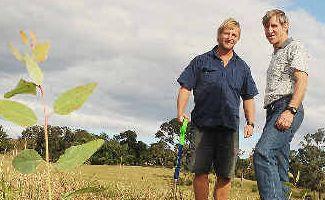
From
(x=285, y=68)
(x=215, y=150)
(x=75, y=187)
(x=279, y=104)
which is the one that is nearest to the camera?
(x=279, y=104)

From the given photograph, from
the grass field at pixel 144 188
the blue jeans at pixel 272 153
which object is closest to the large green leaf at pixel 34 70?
the grass field at pixel 144 188

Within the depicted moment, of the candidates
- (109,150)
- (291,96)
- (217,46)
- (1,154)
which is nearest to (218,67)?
(217,46)

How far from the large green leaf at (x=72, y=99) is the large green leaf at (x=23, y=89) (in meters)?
0.06

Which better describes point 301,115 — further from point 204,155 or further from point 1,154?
A: point 1,154

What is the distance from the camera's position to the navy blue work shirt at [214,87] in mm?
5039

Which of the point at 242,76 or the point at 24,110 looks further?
the point at 242,76

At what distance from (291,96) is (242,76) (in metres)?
1.12

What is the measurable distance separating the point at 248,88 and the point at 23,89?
15.2 ft

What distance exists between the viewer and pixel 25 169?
983mm

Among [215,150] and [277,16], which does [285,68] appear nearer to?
[277,16]

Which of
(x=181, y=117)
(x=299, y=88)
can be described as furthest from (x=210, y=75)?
(x=299, y=88)

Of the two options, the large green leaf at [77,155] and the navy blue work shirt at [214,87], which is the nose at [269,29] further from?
the large green leaf at [77,155]

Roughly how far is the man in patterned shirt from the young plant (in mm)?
3266

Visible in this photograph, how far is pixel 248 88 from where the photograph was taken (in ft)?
17.8
